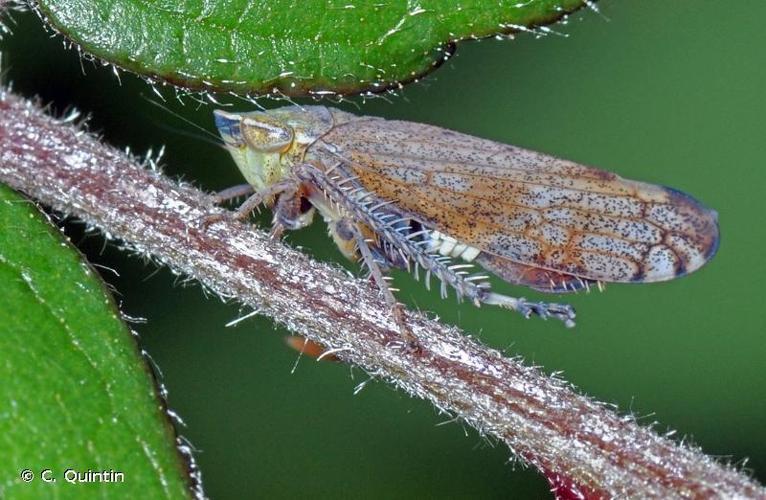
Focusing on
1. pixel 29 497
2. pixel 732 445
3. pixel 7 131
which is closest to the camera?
pixel 29 497

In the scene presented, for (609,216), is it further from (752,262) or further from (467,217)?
(752,262)

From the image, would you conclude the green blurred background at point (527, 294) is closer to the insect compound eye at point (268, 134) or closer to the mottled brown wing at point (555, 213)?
the insect compound eye at point (268, 134)

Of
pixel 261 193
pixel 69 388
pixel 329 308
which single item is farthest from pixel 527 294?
pixel 69 388

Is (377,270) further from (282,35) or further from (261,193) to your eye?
(282,35)

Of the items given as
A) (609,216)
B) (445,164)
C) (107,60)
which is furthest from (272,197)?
(609,216)

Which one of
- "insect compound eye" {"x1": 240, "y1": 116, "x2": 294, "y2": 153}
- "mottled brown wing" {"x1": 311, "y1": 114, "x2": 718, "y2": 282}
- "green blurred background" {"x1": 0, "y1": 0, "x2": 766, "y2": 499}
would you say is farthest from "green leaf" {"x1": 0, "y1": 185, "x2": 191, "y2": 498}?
"green blurred background" {"x1": 0, "y1": 0, "x2": 766, "y2": 499}

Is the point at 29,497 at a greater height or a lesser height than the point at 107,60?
lesser

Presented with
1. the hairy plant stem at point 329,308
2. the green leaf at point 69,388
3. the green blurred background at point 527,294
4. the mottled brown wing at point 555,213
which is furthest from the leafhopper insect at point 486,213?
the green leaf at point 69,388
